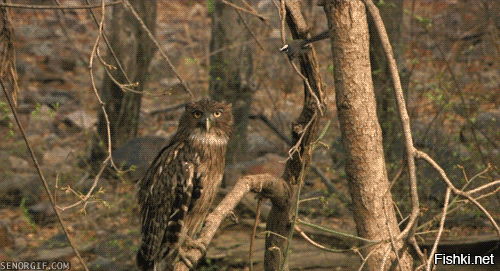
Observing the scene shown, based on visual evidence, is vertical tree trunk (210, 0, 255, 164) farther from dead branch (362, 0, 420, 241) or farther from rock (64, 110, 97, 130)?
rock (64, 110, 97, 130)

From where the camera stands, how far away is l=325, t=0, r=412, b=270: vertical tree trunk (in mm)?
3373

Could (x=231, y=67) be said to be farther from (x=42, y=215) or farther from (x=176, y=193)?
(x=176, y=193)

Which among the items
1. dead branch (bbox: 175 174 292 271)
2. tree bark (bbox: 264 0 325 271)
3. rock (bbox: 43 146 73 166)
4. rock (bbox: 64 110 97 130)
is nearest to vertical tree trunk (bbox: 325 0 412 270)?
tree bark (bbox: 264 0 325 271)

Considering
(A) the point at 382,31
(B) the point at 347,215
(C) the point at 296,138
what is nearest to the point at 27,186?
(B) the point at 347,215

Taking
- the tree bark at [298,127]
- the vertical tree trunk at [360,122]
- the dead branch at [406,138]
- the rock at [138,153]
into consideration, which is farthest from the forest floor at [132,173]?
the dead branch at [406,138]

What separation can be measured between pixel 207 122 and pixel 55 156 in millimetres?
→ 7654

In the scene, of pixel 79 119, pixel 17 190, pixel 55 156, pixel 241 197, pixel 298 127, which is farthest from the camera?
pixel 79 119

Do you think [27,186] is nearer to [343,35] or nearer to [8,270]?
[8,270]

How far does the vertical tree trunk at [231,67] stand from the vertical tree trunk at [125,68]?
6.79 ft

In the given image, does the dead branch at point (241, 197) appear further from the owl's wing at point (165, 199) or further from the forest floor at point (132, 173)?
the owl's wing at point (165, 199)

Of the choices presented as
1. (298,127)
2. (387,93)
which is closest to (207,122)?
(298,127)

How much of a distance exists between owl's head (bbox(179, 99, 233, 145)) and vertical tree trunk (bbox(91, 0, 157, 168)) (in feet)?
17.5

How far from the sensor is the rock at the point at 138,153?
28.3 feet

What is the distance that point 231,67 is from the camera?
8031mm
